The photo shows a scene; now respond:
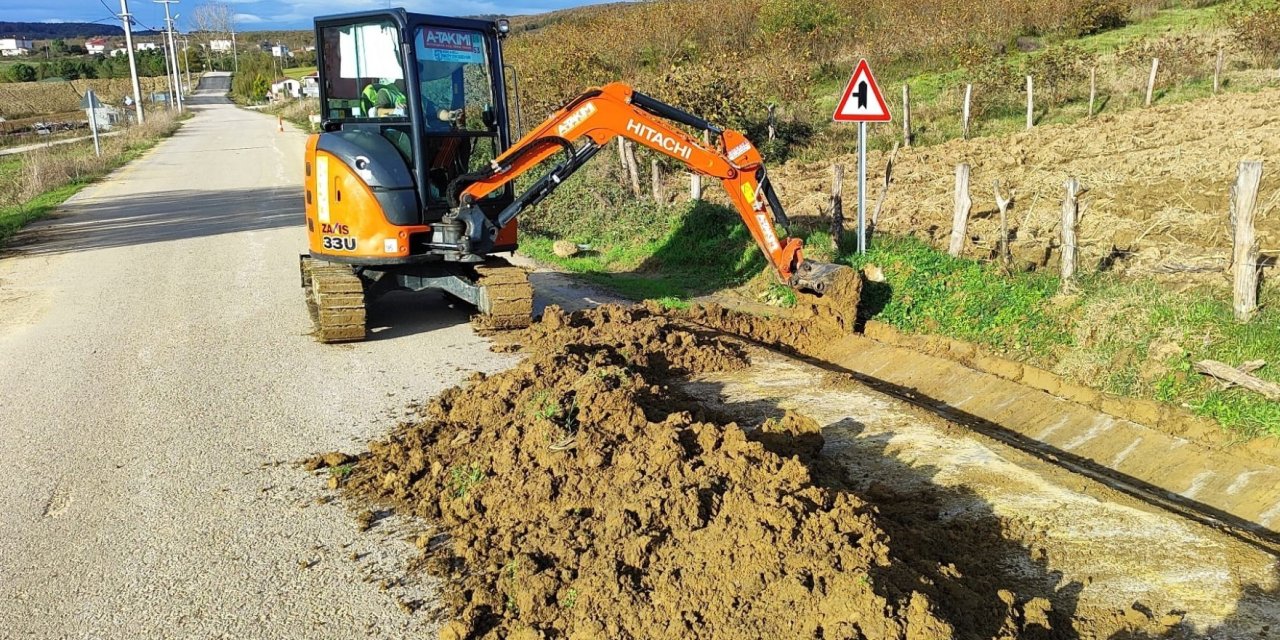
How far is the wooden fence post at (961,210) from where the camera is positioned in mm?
9133

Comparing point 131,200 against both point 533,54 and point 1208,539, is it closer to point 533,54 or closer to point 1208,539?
point 533,54

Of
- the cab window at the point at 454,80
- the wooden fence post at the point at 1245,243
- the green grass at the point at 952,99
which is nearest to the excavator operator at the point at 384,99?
the cab window at the point at 454,80

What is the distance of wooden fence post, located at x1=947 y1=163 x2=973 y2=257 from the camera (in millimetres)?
9133

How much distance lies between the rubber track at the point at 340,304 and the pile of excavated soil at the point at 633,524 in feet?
7.60

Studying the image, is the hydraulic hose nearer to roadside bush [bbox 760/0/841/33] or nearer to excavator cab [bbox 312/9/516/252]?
excavator cab [bbox 312/9/516/252]

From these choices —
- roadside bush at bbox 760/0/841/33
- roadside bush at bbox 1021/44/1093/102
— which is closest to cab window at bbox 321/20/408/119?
roadside bush at bbox 1021/44/1093/102

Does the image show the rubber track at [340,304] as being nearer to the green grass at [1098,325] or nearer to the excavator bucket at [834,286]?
the excavator bucket at [834,286]

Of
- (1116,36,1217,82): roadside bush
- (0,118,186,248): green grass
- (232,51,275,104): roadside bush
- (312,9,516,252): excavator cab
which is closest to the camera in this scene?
(312,9,516,252): excavator cab

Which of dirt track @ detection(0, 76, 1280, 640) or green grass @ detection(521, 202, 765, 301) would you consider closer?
dirt track @ detection(0, 76, 1280, 640)

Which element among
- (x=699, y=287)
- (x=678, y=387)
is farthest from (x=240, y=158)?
(x=678, y=387)

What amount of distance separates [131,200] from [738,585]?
2103 centimetres

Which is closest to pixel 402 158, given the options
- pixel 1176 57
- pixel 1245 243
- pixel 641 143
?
pixel 641 143

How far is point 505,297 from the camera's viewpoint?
8734 mm

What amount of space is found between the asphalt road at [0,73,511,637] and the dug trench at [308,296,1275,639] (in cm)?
45
